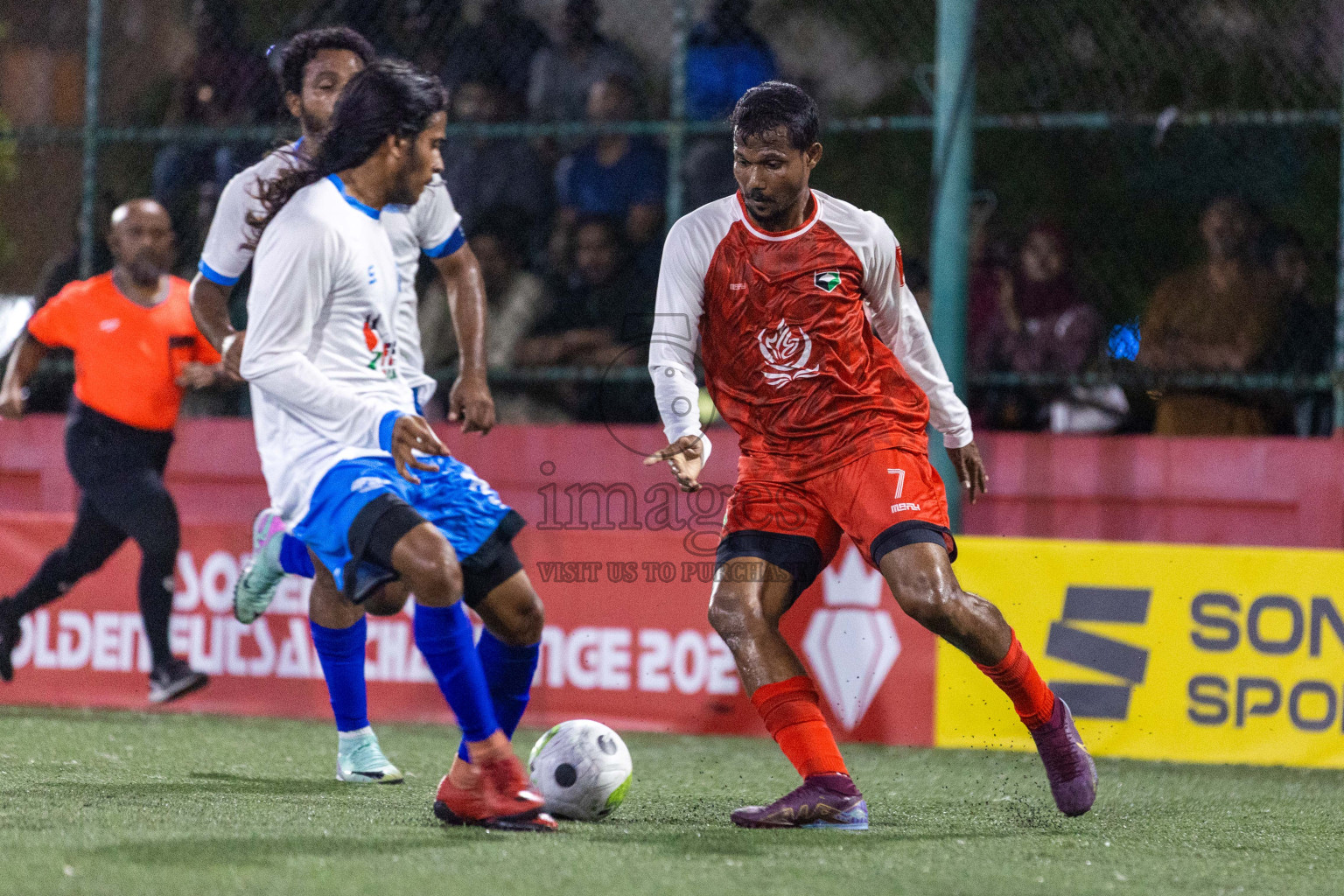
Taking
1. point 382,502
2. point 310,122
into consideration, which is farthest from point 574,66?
point 382,502

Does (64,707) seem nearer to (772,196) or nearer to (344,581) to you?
(344,581)

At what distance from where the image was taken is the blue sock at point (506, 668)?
16.4 feet

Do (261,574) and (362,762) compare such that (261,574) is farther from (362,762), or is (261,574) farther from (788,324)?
(788,324)

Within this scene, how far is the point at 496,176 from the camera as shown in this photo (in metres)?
8.80

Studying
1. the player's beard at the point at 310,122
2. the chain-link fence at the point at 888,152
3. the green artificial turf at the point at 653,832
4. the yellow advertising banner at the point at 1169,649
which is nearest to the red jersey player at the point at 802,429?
the green artificial turf at the point at 653,832

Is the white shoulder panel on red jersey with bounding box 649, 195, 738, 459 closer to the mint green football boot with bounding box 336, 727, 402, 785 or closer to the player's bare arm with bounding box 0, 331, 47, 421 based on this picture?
the mint green football boot with bounding box 336, 727, 402, 785

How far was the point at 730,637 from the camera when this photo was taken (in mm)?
4719

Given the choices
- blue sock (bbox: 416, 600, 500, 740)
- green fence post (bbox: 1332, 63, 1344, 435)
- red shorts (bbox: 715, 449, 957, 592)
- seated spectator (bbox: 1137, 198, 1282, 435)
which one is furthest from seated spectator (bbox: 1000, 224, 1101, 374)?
blue sock (bbox: 416, 600, 500, 740)

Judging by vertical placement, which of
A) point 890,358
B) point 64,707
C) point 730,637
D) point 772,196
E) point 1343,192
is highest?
point 1343,192

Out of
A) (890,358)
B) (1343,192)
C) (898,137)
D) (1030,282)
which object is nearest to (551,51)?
(898,137)

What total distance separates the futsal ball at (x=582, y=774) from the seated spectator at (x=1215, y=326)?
13.2 ft

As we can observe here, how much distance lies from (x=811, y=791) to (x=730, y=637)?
448 millimetres

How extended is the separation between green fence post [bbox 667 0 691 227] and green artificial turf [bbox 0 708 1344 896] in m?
2.93

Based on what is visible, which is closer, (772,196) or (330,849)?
(330,849)
